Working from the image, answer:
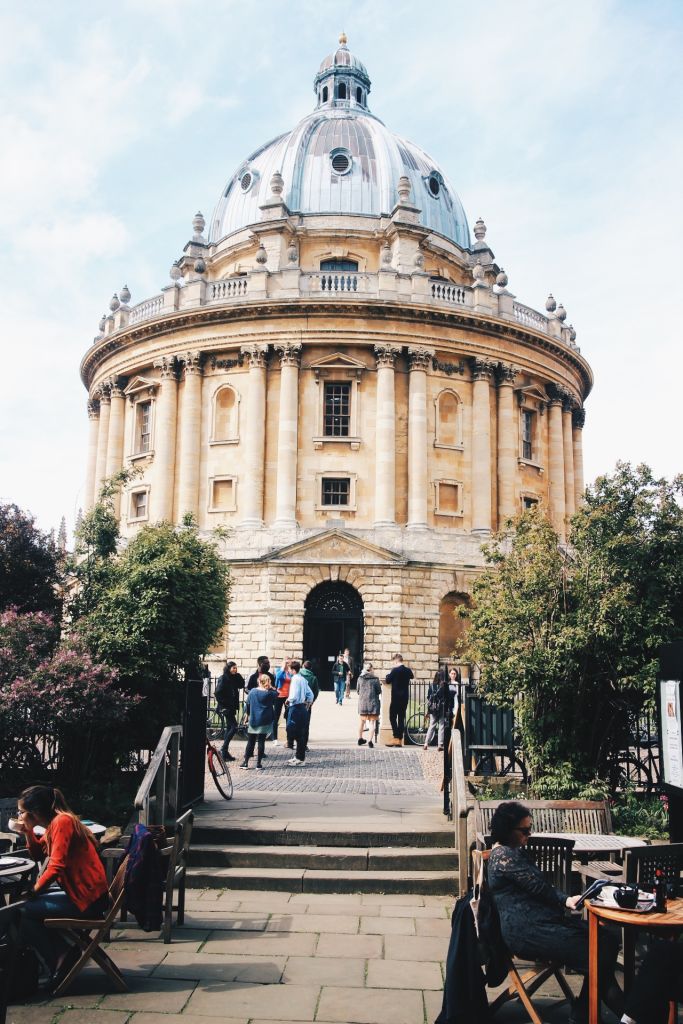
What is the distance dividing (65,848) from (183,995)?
50.1 inches

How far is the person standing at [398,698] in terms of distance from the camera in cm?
1962

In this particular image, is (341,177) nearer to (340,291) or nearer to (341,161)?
(341,161)

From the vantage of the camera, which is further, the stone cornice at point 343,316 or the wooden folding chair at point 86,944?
the stone cornice at point 343,316

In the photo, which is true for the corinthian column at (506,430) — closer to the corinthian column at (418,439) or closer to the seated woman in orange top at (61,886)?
the corinthian column at (418,439)

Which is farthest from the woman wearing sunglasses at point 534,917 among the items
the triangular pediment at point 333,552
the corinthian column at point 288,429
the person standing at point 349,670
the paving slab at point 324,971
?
the corinthian column at point 288,429

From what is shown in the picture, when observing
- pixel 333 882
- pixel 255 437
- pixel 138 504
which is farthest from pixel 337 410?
pixel 333 882

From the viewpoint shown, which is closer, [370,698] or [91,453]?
[370,698]

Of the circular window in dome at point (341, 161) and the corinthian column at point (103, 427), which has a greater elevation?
the circular window in dome at point (341, 161)

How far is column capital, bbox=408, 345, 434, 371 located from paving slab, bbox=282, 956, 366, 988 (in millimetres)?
29752

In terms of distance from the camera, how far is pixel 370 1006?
5.84 meters

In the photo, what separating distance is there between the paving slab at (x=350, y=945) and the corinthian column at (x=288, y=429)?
26762 mm

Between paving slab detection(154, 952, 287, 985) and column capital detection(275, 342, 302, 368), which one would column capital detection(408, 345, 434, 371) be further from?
paving slab detection(154, 952, 287, 985)

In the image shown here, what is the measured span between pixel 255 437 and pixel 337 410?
346 cm

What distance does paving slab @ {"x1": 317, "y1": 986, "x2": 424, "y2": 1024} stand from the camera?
5637 millimetres
